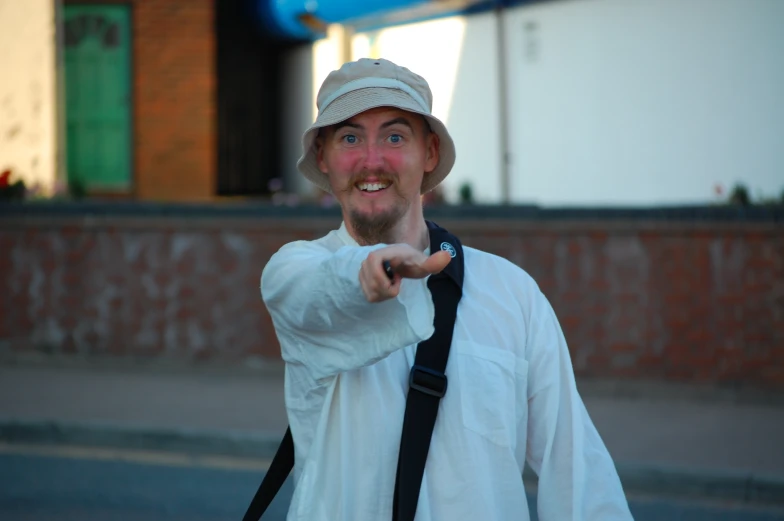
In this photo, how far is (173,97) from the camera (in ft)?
48.6

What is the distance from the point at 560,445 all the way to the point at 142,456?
6.02 metres

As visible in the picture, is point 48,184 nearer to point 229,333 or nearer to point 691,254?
point 229,333

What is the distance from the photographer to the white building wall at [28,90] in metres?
14.1

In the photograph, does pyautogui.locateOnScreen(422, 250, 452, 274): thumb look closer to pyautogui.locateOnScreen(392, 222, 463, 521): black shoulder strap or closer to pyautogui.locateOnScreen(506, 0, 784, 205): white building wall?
pyautogui.locateOnScreen(392, 222, 463, 521): black shoulder strap

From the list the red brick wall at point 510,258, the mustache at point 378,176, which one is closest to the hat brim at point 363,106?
the mustache at point 378,176

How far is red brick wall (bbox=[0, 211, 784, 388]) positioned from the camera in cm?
918

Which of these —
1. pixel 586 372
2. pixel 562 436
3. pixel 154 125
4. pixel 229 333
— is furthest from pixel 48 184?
pixel 562 436

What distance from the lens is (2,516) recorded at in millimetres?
6199

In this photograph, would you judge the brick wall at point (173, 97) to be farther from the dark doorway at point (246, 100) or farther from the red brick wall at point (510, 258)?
the red brick wall at point (510, 258)

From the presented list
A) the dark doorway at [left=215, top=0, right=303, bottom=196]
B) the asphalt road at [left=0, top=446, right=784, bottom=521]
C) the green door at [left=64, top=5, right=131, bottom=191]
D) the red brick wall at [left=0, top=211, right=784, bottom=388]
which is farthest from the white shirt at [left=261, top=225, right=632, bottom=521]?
the dark doorway at [left=215, top=0, right=303, bottom=196]

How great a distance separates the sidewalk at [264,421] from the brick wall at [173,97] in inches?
189

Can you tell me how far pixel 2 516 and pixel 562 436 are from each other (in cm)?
477

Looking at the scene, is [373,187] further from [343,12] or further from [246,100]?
[246,100]

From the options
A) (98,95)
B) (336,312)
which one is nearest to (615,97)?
(98,95)
